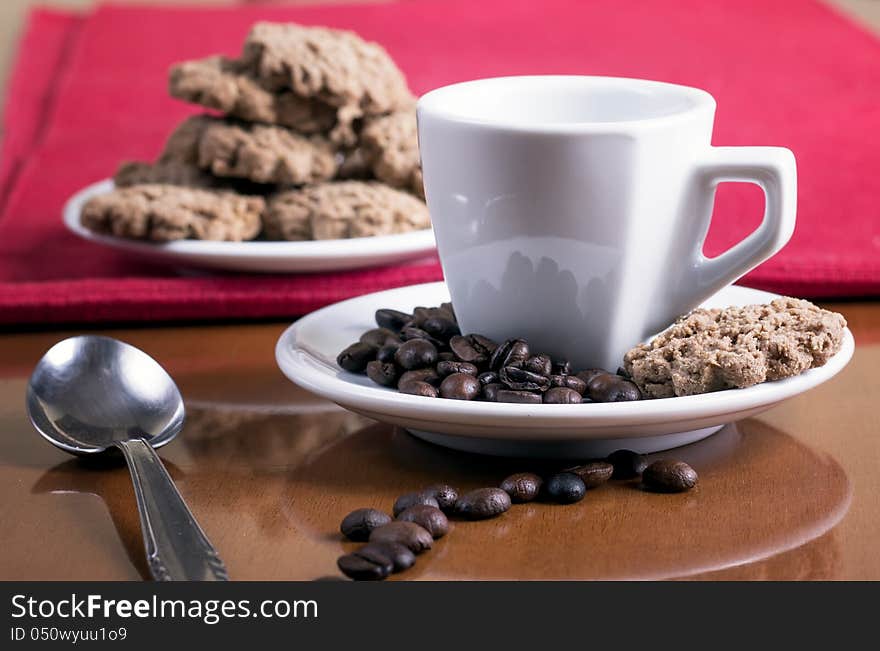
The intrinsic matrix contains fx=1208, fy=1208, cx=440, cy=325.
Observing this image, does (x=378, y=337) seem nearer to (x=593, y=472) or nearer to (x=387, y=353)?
(x=387, y=353)

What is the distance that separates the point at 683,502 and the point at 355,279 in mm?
627

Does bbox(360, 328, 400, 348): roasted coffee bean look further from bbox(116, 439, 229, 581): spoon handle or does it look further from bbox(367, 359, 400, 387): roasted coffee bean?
bbox(116, 439, 229, 581): spoon handle

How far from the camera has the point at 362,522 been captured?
754 millimetres

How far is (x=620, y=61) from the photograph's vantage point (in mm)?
2395

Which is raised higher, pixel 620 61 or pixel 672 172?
pixel 672 172

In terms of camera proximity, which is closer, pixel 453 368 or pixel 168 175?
pixel 453 368

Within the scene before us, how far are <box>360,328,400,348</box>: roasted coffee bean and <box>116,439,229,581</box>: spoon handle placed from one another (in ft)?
0.69

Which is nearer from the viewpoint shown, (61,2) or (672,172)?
(672,172)

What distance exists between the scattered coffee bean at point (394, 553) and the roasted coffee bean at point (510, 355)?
8.2 inches

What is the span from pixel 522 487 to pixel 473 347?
158mm

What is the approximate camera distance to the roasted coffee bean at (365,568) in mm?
698

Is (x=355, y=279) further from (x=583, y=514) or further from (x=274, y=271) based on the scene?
(x=583, y=514)

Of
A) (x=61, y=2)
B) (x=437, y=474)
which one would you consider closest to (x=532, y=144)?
(x=437, y=474)

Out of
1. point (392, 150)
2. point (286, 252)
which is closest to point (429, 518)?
point (286, 252)
